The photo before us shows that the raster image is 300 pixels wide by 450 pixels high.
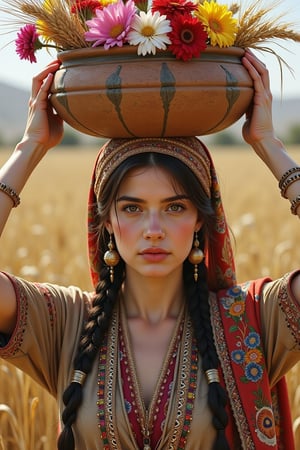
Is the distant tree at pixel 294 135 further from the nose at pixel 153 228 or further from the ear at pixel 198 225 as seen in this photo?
the nose at pixel 153 228

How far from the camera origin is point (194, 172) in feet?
8.54

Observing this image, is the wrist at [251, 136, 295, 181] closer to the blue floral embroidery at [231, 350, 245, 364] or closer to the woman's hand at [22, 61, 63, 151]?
the blue floral embroidery at [231, 350, 245, 364]

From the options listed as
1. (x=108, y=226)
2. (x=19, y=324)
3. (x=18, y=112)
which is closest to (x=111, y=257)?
(x=108, y=226)

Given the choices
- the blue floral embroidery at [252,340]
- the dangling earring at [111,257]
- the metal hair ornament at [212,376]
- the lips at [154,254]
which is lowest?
the metal hair ornament at [212,376]

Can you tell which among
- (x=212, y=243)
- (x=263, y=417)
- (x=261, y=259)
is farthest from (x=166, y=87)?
(x=261, y=259)

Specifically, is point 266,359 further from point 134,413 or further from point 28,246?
point 28,246

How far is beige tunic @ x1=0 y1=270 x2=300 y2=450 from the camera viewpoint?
2441 mm

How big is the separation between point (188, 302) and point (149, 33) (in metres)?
0.84

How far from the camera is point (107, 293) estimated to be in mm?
2703

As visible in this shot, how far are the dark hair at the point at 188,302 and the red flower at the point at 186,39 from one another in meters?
0.34

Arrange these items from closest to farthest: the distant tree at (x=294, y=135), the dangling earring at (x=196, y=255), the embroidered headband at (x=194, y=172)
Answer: the embroidered headband at (x=194, y=172) → the dangling earring at (x=196, y=255) → the distant tree at (x=294, y=135)

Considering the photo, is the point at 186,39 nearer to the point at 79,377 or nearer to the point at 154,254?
the point at 154,254

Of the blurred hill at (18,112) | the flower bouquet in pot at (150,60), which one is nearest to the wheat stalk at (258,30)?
the flower bouquet in pot at (150,60)

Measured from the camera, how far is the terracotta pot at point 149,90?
239cm
